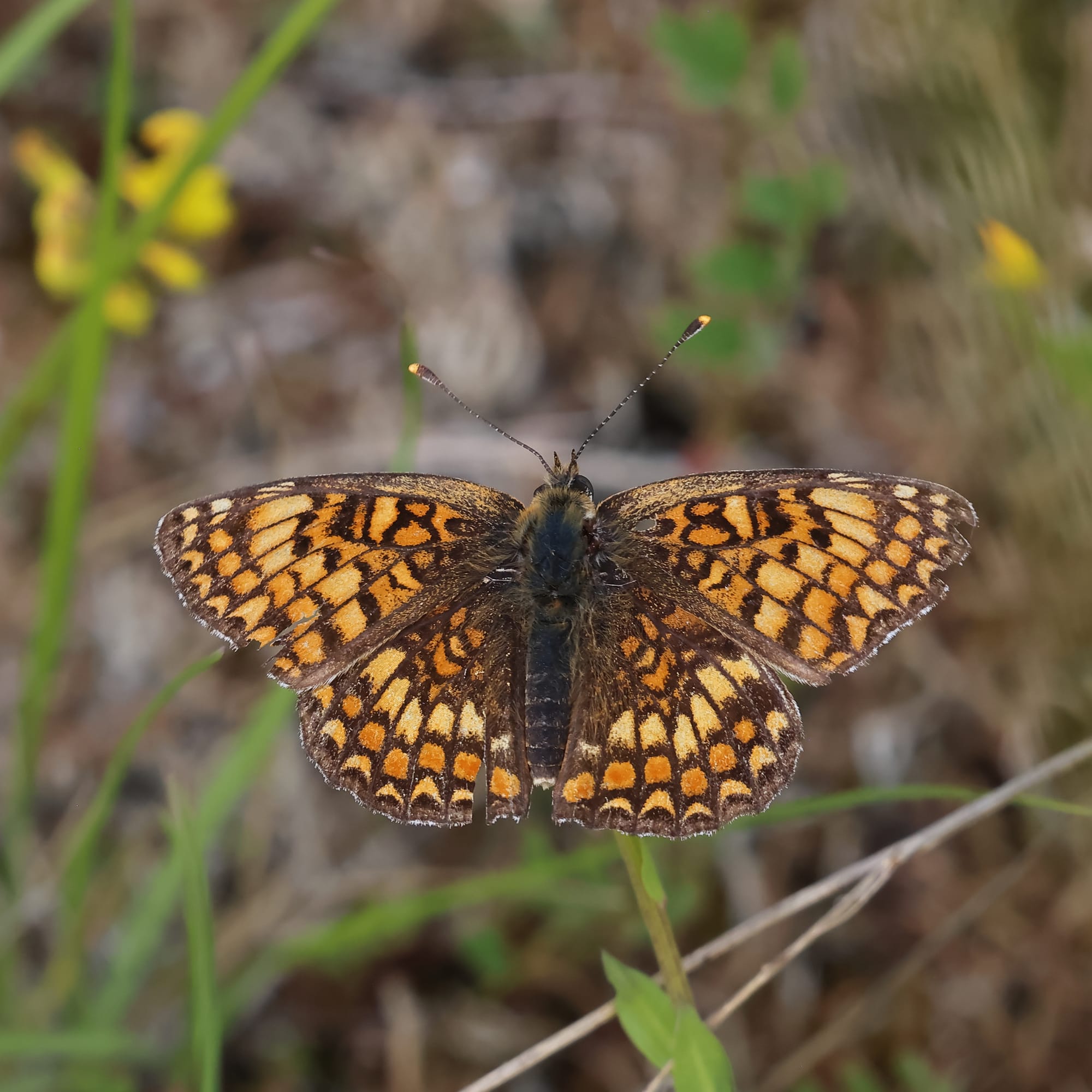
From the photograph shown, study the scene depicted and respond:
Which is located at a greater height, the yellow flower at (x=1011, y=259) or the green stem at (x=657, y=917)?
the yellow flower at (x=1011, y=259)

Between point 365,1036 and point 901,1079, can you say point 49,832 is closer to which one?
point 365,1036

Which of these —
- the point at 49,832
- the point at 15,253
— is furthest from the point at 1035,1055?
the point at 15,253

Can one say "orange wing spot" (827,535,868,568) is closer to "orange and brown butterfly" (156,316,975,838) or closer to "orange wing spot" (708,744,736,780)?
"orange and brown butterfly" (156,316,975,838)

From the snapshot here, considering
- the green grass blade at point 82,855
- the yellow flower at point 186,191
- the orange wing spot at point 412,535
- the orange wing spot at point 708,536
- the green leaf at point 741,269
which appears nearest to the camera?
the green grass blade at point 82,855

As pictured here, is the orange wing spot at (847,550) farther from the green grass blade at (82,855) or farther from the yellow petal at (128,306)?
the yellow petal at (128,306)

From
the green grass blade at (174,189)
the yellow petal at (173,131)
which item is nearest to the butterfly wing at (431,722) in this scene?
the green grass blade at (174,189)

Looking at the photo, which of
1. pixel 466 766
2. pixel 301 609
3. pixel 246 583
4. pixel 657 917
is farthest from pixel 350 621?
pixel 657 917
